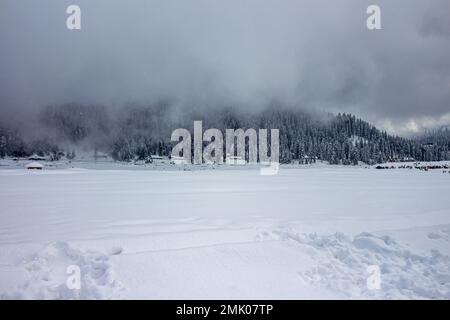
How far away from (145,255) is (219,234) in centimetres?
284

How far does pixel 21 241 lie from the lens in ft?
26.8

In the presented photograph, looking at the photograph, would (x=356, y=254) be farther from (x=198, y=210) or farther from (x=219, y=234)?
(x=198, y=210)

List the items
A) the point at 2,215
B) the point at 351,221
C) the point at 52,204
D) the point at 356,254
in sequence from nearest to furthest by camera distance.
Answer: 1. the point at 356,254
2. the point at 351,221
3. the point at 2,215
4. the point at 52,204

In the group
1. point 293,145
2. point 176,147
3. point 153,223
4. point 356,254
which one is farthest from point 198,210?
point 176,147

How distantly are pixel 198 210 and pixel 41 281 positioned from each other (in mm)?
7816

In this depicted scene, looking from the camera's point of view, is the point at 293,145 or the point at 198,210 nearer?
the point at 198,210

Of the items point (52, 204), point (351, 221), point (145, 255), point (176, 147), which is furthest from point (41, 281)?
point (176, 147)

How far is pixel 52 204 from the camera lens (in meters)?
15.0

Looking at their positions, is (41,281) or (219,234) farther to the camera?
(219,234)

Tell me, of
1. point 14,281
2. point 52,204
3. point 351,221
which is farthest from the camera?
point 52,204
